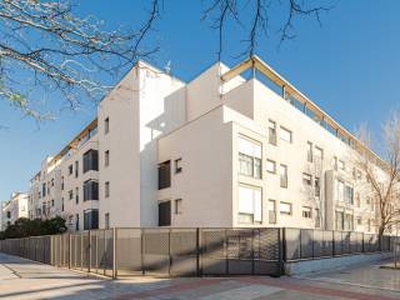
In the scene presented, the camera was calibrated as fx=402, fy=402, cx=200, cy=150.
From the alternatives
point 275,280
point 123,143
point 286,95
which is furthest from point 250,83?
point 275,280

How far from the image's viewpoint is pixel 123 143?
2817 centimetres

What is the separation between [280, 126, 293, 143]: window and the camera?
2683 cm

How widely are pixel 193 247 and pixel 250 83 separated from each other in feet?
38.4

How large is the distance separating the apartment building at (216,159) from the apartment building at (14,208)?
189 feet

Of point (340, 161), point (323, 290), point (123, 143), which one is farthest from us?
point (340, 161)

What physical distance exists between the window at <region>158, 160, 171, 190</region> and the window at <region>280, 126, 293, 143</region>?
775cm

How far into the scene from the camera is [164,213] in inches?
1016

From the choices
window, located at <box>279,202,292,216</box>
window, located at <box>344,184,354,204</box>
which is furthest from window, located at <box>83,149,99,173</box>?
window, located at <box>344,184,354,204</box>

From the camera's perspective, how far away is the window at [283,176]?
2598 cm

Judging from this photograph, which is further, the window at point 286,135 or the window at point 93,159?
the window at point 93,159

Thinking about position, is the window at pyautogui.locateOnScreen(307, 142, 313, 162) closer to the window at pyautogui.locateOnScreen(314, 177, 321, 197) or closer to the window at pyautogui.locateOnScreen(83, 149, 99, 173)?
the window at pyautogui.locateOnScreen(314, 177, 321, 197)

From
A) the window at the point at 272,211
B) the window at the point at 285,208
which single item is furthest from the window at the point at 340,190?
the window at the point at 272,211

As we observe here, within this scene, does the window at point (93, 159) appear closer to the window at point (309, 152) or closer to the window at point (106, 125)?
the window at point (106, 125)

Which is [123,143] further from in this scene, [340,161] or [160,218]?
[340,161]
